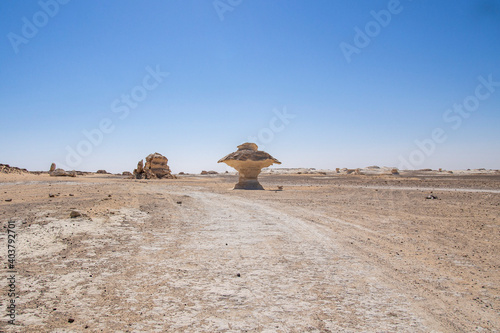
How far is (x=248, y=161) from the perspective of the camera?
2303cm

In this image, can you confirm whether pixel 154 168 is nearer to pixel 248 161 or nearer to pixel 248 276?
pixel 248 161

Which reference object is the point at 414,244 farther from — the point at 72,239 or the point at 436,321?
the point at 72,239

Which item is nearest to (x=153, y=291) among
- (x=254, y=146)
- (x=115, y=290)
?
(x=115, y=290)

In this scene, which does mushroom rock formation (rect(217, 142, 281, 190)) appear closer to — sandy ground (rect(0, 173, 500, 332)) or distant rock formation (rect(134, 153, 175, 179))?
sandy ground (rect(0, 173, 500, 332))

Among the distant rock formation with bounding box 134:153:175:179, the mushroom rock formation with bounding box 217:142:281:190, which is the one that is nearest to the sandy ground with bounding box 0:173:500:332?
the mushroom rock formation with bounding box 217:142:281:190

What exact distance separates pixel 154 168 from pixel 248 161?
18.6 metres

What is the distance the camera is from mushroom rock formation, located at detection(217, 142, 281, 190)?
23.0 meters

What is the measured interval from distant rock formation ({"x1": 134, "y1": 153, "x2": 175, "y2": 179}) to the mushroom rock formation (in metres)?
15.9

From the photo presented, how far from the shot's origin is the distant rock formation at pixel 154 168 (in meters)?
37.1

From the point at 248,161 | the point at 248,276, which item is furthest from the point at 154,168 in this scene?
the point at 248,276

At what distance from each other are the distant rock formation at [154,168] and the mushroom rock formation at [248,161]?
15.9m

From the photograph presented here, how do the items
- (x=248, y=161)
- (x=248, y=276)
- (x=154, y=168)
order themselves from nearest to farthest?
(x=248, y=276) → (x=248, y=161) → (x=154, y=168)

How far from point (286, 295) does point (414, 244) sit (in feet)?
13.6

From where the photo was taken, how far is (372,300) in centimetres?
365
